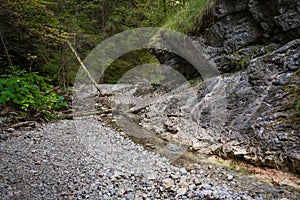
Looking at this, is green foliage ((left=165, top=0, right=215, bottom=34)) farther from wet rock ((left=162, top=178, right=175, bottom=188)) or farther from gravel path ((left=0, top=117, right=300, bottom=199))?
wet rock ((left=162, top=178, right=175, bottom=188))

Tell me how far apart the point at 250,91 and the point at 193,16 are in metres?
3.99

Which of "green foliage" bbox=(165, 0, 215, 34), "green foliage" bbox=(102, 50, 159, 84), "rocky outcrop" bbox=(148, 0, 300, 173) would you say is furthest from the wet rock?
"green foliage" bbox=(102, 50, 159, 84)

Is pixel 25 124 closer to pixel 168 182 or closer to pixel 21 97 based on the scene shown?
pixel 21 97

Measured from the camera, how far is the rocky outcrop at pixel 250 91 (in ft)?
12.4

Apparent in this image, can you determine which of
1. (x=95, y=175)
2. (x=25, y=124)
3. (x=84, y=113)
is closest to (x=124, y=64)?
(x=84, y=113)

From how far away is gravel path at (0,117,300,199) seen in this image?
2887 millimetres

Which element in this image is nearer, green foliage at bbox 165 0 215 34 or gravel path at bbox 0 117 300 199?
gravel path at bbox 0 117 300 199

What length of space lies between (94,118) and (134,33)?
6966 mm

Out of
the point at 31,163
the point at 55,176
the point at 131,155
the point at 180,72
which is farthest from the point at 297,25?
the point at 31,163

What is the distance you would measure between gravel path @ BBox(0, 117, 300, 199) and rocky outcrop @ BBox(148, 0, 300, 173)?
0.87m

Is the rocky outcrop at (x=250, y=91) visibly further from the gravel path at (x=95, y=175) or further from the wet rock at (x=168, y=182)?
the wet rock at (x=168, y=182)

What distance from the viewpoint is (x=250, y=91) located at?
4863 mm

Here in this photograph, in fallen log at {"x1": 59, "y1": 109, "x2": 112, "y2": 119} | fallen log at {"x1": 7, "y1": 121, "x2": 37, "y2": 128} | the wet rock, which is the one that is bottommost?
the wet rock

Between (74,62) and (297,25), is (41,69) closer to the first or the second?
(74,62)
